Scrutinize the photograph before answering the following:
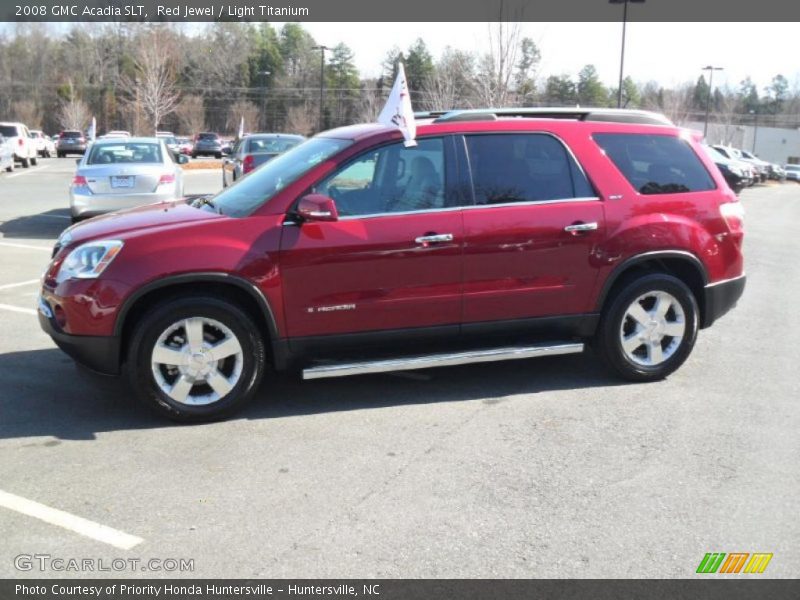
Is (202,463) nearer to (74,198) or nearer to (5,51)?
(74,198)

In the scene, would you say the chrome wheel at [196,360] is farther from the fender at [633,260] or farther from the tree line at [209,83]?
the tree line at [209,83]

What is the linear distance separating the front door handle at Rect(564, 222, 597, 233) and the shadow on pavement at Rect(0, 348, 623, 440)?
117 cm

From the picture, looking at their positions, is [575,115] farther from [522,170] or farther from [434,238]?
[434,238]

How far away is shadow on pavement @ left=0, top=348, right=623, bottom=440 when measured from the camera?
4766mm

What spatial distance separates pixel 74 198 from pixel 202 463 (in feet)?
30.0

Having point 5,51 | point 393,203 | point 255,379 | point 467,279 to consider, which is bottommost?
point 255,379

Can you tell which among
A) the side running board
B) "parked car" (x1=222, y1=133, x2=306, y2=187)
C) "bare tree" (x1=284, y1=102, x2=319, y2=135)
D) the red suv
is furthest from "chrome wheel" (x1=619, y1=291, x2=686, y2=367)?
"bare tree" (x1=284, y1=102, x2=319, y2=135)

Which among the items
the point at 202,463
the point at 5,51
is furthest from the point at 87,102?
the point at 202,463

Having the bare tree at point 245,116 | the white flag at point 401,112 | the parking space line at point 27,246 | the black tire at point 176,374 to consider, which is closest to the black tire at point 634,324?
the white flag at point 401,112

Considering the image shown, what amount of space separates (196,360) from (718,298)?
12.8ft

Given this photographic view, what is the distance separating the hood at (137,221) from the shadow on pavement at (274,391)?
1103 millimetres

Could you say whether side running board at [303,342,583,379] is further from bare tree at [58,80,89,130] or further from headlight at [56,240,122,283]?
bare tree at [58,80,89,130]

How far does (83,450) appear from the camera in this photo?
4332 mm

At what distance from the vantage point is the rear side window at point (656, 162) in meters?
5.60
